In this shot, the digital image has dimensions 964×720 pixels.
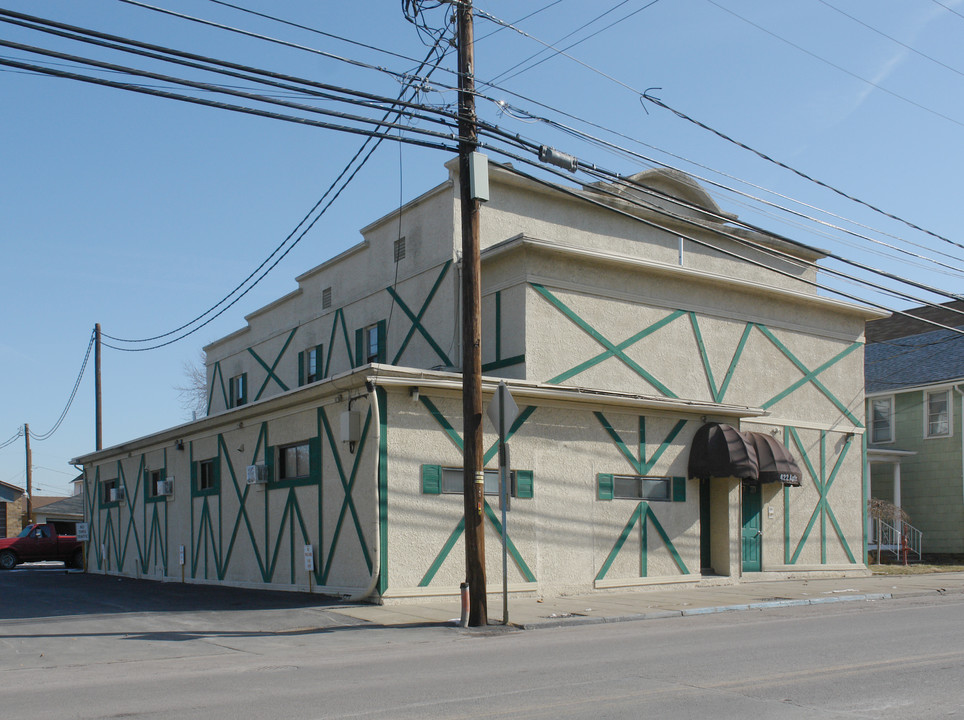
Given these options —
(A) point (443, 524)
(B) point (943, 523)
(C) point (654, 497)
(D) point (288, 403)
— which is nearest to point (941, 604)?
(C) point (654, 497)

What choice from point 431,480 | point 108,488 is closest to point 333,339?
point 108,488

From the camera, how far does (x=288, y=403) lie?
63.0 ft

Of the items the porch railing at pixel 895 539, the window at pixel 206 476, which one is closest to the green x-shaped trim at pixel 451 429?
the window at pixel 206 476

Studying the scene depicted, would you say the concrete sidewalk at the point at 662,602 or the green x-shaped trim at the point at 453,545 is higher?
the green x-shaped trim at the point at 453,545

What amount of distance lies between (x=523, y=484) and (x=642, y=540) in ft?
11.3

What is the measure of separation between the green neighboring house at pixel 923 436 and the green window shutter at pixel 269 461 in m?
20.2

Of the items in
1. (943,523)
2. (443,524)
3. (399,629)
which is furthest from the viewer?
(943,523)

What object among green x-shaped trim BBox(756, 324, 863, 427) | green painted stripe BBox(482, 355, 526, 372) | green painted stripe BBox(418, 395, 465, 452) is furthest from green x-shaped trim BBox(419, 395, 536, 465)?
green x-shaped trim BBox(756, 324, 863, 427)

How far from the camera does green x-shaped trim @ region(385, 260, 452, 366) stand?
21828 mm

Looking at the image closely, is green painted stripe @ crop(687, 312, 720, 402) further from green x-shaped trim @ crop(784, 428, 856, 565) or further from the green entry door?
green x-shaped trim @ crop(784, 428, 856, 565)

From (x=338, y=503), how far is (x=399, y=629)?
4433 mm

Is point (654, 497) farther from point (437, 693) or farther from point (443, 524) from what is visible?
point (437, 693)

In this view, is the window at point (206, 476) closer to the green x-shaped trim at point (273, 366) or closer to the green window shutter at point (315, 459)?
the green window shutter at point (315, 459)

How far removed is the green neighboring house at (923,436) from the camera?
1216 inches
